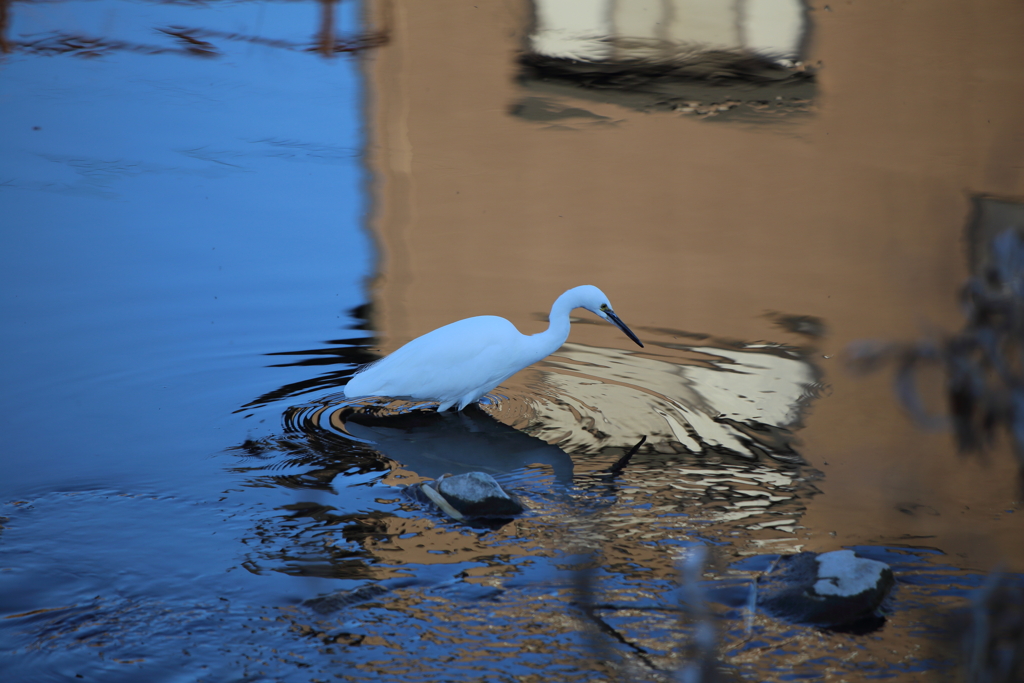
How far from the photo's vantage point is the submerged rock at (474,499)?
3.01 meters

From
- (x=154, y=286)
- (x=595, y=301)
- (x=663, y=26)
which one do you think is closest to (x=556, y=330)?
(x=595, y=301)

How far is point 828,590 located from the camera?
2.47 metres

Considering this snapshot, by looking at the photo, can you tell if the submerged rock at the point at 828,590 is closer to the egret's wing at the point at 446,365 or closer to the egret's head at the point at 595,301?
the egret's wing at the point at 446,365

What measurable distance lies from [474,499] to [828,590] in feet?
3.75

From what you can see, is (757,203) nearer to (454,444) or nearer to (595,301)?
(595,301)

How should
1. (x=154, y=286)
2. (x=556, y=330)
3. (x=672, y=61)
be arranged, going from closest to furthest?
(x=556, y=330) < (x=154, y=286) < (x=672, y=61)

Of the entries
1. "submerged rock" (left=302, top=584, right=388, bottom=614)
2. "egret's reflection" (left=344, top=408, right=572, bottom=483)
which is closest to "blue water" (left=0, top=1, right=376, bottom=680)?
"submerged rock" (left=302, top=584, right=388, bottom=614)

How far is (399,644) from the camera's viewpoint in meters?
2.34

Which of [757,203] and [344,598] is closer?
[344,598]

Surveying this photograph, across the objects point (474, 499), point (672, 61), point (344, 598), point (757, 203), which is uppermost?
point (672, 61)

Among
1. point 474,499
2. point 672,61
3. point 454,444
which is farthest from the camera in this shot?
point 672,61

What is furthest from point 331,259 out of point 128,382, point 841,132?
point 841,132

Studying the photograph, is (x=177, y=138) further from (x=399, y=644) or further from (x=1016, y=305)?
(x=1016, y=305)

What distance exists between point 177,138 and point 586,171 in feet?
10.8
